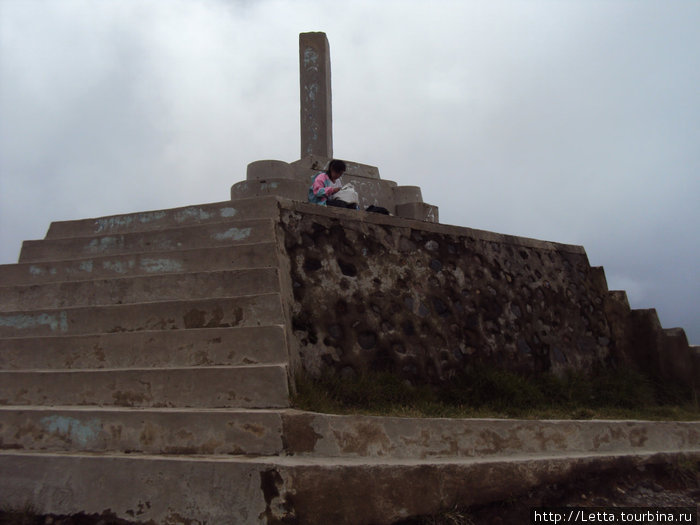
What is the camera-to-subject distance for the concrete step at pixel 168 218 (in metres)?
4.82

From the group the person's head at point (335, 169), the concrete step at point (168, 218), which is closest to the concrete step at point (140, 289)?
the concrete step at point (168, 218)

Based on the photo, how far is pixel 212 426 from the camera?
3.07 meters

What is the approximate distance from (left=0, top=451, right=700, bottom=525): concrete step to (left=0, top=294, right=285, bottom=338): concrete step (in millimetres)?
1135

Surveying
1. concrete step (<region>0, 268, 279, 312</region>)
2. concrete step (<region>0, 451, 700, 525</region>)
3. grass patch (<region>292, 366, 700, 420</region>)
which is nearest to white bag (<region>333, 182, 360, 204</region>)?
concrete step (<region>0, 268, 279, 312</region>)

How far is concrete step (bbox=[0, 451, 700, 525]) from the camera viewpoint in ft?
8.73

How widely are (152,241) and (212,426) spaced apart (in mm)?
2431

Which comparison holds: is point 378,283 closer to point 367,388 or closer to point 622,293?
point 367,388

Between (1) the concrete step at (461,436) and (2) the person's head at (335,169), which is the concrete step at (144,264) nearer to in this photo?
(1) the concrete step at (461,436)

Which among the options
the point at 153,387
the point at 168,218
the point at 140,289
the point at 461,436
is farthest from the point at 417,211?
the point at 153,387

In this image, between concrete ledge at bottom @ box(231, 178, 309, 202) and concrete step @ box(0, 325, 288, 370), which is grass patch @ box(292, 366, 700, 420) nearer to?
concrete step @ box(0, 325, 288, 370)

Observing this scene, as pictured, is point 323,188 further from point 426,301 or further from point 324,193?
point 426,301

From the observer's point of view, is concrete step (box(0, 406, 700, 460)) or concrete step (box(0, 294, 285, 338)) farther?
concrete step (box(0, 294, 285, 338))

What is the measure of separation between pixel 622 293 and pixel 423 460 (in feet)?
17.4

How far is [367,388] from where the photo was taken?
13.9ft
